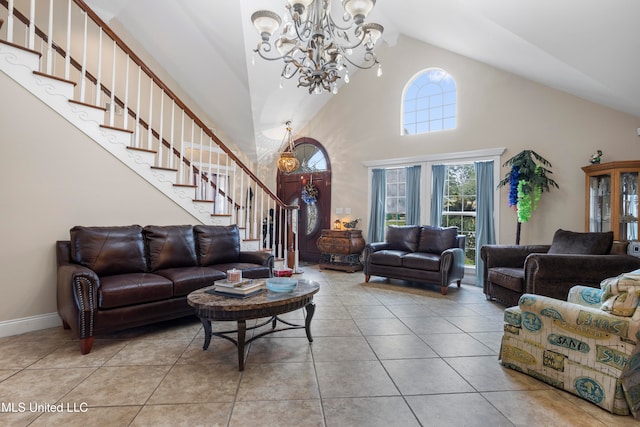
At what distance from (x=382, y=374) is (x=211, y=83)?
5930 millimetres

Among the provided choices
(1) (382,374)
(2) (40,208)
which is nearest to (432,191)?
(1) (382,374)

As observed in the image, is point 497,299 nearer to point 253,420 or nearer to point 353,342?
point 353,342

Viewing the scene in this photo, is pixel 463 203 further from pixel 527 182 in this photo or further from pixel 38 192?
pixel 38 192

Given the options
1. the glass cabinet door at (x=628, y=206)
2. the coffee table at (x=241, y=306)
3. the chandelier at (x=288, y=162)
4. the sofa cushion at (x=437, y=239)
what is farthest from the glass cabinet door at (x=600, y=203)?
the chandelier at (x=288, y=162)

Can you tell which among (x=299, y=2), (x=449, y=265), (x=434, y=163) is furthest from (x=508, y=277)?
(x=299, y=2)

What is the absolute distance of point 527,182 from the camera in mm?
4496

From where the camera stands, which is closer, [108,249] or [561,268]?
[108,249]

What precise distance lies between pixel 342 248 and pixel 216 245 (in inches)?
110

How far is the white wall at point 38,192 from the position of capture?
284 centimetres

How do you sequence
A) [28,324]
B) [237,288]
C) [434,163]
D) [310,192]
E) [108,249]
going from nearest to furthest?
[237,288]
[28,324]
[108,249]
[434,163]
[310,192]

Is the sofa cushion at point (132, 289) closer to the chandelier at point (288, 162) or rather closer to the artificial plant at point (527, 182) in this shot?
the chandelier at point (288, 162)

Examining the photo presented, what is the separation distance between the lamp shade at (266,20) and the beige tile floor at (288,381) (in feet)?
9.63

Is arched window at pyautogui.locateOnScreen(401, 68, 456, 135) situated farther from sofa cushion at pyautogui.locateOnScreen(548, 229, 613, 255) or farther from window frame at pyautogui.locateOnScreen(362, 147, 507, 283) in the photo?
sofa cushion at pyautogui.locateOnScreen(548, 229, 613, 255)

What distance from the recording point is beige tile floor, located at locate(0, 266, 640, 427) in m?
1.74
